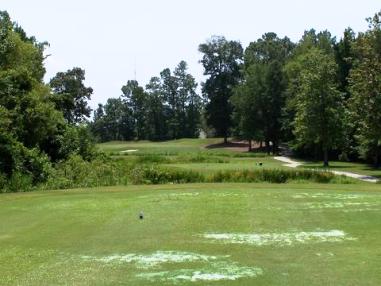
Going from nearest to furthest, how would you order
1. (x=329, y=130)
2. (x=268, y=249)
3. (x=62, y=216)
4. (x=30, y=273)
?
(x=30, y=273) < (x=268, y=249) < (x=62, y=216) < (x=329, y=130)

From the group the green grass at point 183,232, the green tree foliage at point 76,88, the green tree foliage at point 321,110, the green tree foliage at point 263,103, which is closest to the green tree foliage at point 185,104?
the green tree foliage at point 76,88

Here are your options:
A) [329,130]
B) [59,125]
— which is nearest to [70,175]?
[59,125]

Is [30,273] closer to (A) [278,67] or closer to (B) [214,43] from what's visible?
(A) [278,67]

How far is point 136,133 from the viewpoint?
496 feet

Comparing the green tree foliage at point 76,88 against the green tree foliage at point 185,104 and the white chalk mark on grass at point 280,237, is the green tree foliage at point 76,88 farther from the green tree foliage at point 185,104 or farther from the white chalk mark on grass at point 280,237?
the white chalk mark on grass at point 280,237

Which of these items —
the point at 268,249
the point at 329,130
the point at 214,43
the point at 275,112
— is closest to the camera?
the point at 268,249

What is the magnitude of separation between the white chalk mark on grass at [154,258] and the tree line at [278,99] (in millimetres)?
37406

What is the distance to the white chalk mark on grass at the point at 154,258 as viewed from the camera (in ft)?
34.0

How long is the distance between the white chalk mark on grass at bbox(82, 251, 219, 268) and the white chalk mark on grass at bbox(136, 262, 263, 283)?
715 millimetres

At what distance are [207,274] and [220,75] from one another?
112 meters

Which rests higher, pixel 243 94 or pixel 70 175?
pixel 243 94

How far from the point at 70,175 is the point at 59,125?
990 centimetres

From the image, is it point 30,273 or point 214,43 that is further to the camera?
point 214,43

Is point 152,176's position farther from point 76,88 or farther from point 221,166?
point 76,88
